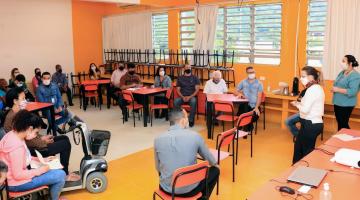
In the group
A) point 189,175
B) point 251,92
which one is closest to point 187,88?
point 251,92

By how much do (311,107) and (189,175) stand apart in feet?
6.45

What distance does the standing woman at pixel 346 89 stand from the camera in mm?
5211

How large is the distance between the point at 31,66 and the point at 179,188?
8.16m

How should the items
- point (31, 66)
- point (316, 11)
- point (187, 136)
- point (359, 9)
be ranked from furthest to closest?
point (31, 66)
point (316, 11)
point (359, 9)
point (187, 136)

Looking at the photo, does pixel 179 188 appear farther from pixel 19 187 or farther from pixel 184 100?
pixel 184 100

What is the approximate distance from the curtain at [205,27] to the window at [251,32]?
0.16m

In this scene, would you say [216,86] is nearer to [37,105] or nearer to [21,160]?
[37,105]

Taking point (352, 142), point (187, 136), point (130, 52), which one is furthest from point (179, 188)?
point (130, 52)

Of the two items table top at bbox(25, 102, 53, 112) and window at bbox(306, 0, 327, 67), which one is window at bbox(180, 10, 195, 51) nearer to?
window at bbox(306, 0, 327, 67)

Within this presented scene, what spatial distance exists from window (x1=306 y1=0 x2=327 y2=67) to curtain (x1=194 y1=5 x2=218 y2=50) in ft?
7.30

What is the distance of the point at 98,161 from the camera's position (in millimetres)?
4148

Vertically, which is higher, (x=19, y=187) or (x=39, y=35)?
(x=39, y=35)

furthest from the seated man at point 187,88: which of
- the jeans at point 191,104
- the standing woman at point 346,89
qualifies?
the standing woman at point 346,89

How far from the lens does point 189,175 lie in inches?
113
